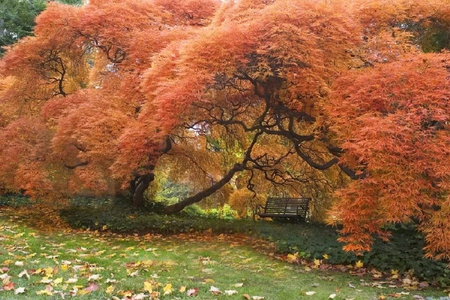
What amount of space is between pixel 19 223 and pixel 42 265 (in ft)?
18.7

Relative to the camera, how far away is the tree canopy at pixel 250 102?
5.58 m

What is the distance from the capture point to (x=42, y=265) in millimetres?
5371

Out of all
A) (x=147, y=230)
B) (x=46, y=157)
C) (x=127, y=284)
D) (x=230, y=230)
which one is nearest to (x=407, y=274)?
(x=127, y=284)

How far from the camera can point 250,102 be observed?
9930 millimetres

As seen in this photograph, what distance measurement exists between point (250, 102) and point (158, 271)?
209 inches

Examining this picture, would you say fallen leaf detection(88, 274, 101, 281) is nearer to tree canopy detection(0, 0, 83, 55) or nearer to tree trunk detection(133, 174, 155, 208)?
tree trunk detection(133, 174, 155, 208)

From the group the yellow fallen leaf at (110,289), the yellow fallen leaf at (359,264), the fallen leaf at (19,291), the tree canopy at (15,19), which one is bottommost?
the yellow fallen leaf at (359,264)

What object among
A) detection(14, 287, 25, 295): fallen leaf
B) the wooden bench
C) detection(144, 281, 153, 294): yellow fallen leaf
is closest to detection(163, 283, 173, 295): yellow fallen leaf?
detection(144, 281, 153, 294): yellow fallen leaf

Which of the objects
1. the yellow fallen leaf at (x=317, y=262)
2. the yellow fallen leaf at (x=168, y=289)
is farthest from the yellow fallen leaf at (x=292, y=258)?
the yellow fallen leaf at (x=168, y=289)

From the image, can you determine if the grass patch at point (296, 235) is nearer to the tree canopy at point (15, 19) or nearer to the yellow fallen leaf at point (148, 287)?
the yellow fallen leaf at point (148, 287)

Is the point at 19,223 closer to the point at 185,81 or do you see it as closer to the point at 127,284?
the point at 185,81

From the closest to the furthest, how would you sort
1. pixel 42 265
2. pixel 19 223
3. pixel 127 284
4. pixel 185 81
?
pixel 127 284
pixel 42 265
pixel 185 81
pixel 19 223

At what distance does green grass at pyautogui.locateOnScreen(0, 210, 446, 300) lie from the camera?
445 cm

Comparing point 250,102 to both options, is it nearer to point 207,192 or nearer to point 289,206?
point 207,192
